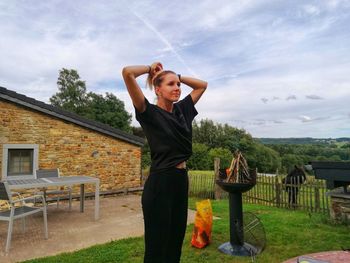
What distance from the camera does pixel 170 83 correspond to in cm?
177

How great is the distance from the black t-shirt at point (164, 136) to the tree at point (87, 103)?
84.6 ft

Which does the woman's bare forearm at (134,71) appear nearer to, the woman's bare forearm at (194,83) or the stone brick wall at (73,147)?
the woman's bare forearm at (194,83)

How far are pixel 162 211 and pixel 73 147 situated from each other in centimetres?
936

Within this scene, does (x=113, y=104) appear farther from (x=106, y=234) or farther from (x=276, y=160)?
(x=276, y=160)

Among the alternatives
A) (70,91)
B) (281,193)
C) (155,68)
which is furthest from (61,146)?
(70,91)

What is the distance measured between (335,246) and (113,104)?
2553 centimetres

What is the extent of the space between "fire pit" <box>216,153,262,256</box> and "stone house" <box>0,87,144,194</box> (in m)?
7.04

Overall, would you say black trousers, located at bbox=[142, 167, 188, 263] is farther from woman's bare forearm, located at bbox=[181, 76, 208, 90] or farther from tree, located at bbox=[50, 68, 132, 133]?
tree, located at bbox=[50, 68, 132, 133]

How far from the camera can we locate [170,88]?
1.77 m

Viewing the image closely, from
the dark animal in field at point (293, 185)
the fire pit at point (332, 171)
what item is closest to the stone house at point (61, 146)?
the dark animal in field at point (293, 185)

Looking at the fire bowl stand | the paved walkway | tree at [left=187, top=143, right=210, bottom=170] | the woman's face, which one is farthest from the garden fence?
tree at [left=187, top=143, right=210, bottom=170]

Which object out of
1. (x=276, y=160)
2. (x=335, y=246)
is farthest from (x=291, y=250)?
(x=276, y=160)

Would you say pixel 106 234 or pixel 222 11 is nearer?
pixel 106 234

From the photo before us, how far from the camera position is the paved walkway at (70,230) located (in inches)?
197
